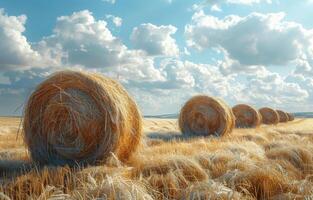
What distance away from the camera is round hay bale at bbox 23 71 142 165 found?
7.70 meters

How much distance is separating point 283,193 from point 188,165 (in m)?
1.41

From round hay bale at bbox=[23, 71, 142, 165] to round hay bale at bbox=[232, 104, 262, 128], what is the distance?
57.3 feet

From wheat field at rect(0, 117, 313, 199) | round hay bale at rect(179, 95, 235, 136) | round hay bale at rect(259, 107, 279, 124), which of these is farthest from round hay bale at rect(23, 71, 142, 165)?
round hay bale at rect(259, 107, 279, 124)

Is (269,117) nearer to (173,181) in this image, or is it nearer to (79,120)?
(79,120)

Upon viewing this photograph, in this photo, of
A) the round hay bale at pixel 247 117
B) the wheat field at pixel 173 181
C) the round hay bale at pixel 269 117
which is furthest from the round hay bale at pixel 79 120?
the round hay bale at pixel 269 117

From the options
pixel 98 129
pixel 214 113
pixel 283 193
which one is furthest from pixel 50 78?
pixel 214 113

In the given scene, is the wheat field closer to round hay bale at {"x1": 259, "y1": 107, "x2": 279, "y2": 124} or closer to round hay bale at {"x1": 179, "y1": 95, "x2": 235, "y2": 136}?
round hay bale at {"x1": 179, "y1": 95, "x2": 235, "y2": 136}

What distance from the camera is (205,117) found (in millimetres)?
16172

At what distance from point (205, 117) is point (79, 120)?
8.85m

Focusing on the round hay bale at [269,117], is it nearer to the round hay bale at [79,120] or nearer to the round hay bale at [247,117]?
the round hay bale at [247,117]

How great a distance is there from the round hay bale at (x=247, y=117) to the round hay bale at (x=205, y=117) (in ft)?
27.5

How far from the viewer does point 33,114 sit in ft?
27.1

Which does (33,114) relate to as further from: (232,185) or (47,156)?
(232,185)

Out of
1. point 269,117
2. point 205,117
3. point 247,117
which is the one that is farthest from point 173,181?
point 269,117
